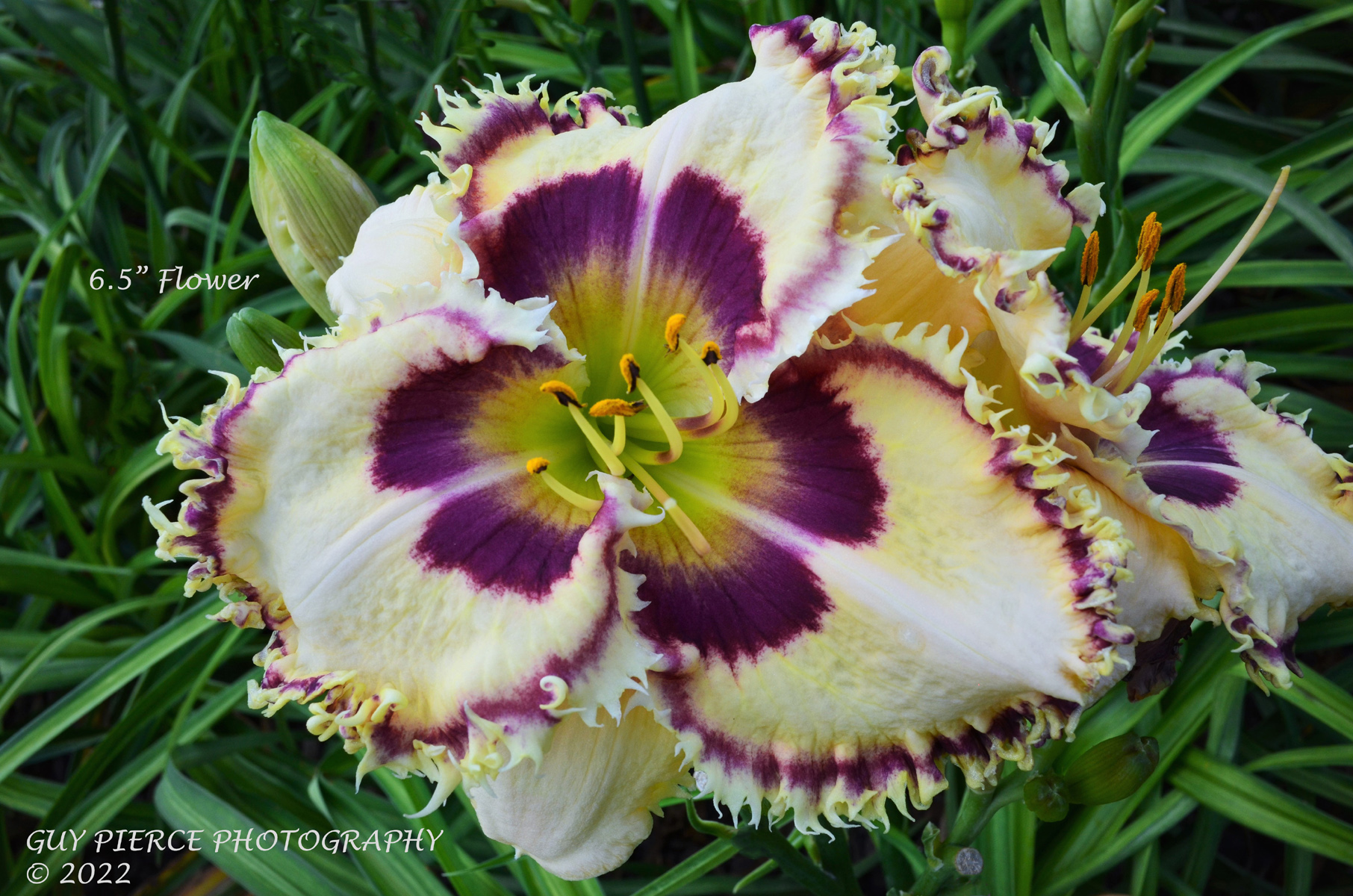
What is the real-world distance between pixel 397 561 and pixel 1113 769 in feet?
1.61

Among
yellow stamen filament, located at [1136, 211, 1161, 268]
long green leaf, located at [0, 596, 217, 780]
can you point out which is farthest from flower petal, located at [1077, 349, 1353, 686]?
long green leaf, located at [0, 596, 217, 780]

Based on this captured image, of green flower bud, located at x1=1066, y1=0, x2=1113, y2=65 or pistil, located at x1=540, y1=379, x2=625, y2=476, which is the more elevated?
green flower bud, located at x1=1066, y1=0, x2=1113, y2=65

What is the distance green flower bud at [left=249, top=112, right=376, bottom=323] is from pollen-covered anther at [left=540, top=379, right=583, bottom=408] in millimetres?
261

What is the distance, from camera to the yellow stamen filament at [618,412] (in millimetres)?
526

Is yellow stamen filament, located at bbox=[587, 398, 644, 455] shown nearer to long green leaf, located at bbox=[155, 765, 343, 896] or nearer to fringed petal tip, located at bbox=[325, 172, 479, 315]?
fringed petal tip, located at bbox=[325, 172, 479, 315]

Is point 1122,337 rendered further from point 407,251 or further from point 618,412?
point 407,251

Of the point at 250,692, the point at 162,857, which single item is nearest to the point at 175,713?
the point at 162,857

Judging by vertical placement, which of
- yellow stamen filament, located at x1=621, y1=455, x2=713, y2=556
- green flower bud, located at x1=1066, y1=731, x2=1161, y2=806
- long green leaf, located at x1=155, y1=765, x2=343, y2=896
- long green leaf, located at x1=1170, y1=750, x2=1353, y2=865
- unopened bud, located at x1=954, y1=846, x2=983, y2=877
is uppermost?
yellow stamen filament, located at x1=621, y1=455, x2=713, y2=556

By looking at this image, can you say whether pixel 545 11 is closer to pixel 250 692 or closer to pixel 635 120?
pixel 635 120

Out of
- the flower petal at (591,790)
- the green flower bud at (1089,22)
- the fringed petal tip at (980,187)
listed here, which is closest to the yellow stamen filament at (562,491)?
the flower petal at (591,790)

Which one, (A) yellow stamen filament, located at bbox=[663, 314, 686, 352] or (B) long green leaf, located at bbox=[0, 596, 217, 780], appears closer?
(A) yellow stamen filament, located at bbox=[663, 314, 686, 352]

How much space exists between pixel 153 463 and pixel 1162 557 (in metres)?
1.26

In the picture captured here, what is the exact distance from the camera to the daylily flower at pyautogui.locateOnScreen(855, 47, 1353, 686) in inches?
18.6

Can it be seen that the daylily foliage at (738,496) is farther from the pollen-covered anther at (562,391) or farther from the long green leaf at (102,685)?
the long green leaf at (102,685)
